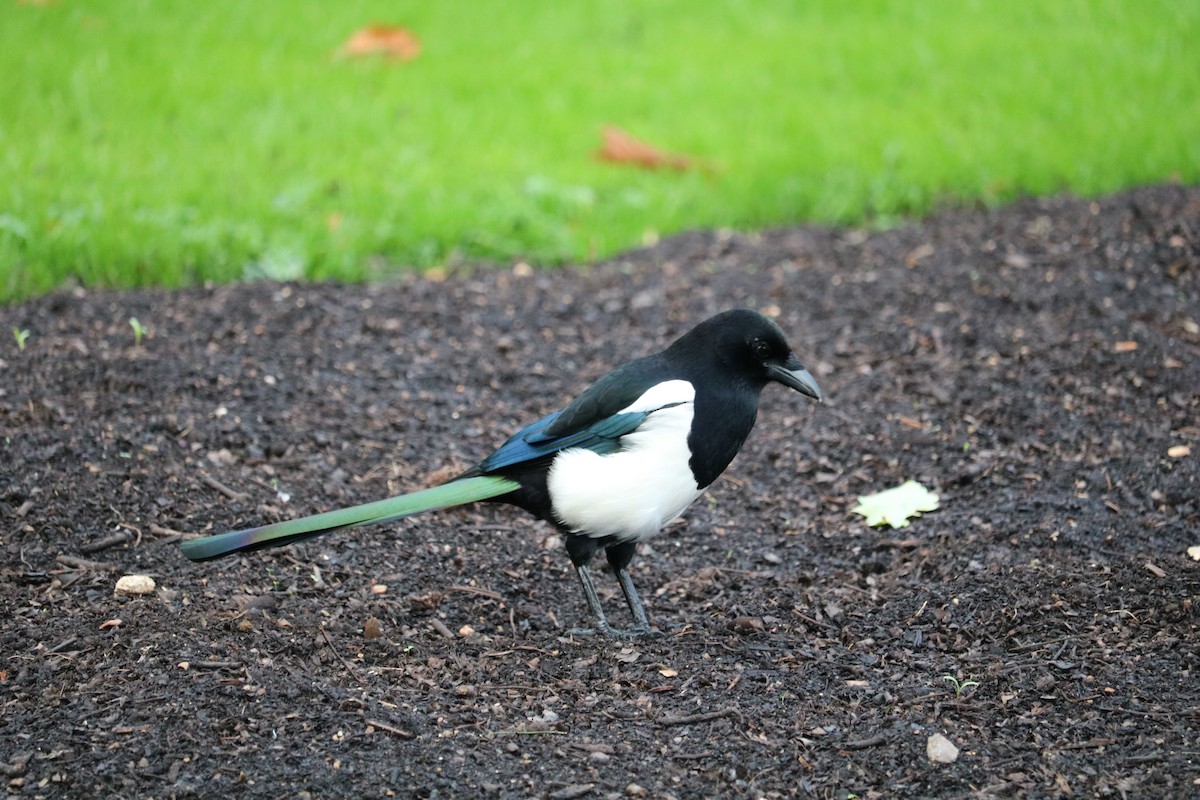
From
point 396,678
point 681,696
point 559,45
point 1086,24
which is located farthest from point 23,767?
point 1086,24

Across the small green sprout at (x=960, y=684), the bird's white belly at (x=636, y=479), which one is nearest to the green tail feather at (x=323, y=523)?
the bird's white belly at (x=636, y=479)

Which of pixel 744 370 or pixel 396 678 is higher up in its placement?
pixel 744 370

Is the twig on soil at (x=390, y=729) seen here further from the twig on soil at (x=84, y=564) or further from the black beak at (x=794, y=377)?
the black beak at (x=794, y=377)

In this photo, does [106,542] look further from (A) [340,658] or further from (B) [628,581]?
(B) [628,581]

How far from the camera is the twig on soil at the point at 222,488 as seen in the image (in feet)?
12.6

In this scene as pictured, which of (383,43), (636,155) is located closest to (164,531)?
(636,155)

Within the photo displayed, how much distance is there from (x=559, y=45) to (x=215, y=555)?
5968 mm

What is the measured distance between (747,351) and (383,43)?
5.60m

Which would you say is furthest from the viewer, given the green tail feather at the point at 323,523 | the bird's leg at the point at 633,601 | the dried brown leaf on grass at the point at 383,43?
the dried brown leaf on grass at the point at 383,43

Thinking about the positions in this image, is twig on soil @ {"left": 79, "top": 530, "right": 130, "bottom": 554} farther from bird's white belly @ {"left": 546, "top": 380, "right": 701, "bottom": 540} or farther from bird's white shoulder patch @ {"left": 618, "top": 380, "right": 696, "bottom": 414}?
bird's white shoulder patch @ {"left": 618, "top": 380, "right": 696, "bottom": 414}

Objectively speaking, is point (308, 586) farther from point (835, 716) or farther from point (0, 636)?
point (835, 716)

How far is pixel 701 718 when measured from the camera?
295cm

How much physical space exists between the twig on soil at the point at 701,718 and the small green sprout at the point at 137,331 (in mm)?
2827

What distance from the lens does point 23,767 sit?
2.63 meters
